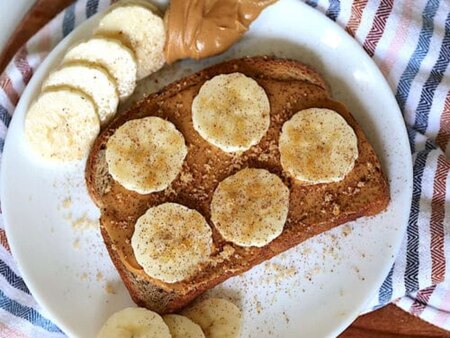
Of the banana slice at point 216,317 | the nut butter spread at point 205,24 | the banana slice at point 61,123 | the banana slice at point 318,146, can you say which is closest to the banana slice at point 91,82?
the banana slice at point 61,123

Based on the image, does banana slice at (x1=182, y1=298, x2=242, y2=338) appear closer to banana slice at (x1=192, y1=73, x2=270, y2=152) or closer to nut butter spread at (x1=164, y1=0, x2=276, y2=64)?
banana slice at (x1=192, y1=73, x2=270, y2=152)

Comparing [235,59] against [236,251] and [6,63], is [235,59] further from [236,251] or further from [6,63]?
[6,63]

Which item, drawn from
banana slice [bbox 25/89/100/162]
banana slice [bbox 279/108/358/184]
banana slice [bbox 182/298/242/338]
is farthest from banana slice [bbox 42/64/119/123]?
banana slice [bbox 182/298/242/338]

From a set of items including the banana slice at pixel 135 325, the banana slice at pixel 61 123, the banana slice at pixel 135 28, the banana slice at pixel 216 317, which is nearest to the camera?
the banana slice at pixel 135 325

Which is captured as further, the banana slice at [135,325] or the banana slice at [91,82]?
the banana slice at [91,82]

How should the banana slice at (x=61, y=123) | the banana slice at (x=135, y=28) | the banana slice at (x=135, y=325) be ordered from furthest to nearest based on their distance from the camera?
the banana slice at (x=135, y=28) → the banana slice at (x=61, y=123) → the banana slice at (x=135, y=325)

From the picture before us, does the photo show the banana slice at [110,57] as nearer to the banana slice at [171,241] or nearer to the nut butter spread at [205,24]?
the nut butter spread at [205,24]
